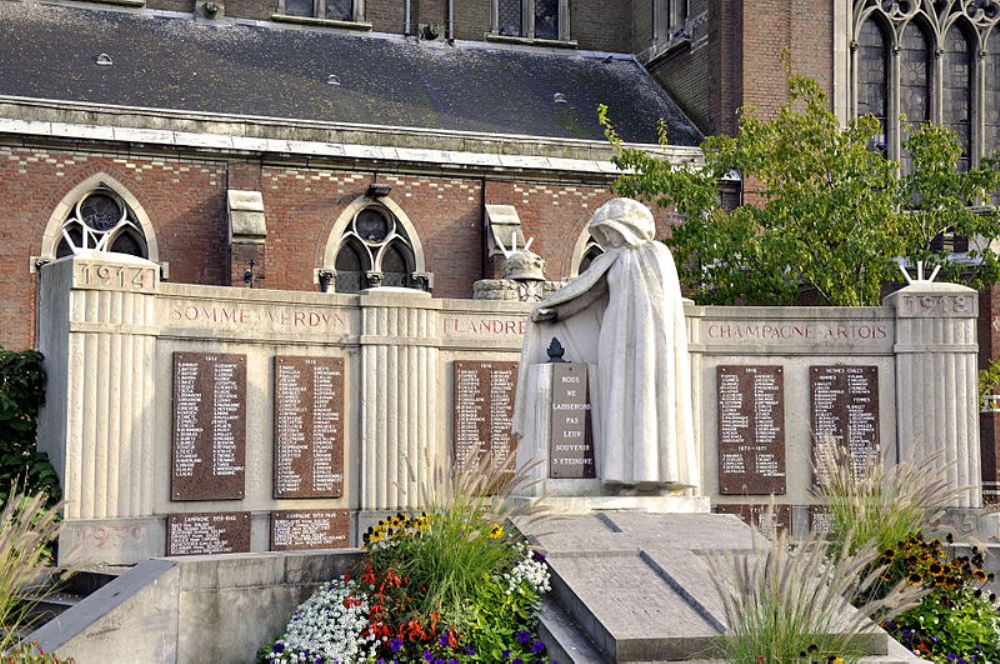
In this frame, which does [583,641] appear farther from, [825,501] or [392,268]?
[392,268]

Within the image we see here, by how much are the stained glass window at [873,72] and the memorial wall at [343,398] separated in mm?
16508

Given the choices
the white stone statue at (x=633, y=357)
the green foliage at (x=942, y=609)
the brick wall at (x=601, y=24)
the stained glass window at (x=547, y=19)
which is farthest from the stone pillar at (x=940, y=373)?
the brick wall at (x=601, y=24)

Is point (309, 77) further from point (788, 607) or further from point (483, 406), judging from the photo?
point (788, 607)

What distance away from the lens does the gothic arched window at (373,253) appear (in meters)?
27.0

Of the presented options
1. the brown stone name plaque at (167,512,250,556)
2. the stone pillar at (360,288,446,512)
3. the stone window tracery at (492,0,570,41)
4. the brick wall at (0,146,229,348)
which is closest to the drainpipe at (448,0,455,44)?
the stone window tracery at (492,0,570,41)

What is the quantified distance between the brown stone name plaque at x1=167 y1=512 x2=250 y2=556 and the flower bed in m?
4.59

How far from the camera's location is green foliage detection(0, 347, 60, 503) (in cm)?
1291

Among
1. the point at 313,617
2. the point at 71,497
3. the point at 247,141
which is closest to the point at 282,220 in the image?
the point at 247,141

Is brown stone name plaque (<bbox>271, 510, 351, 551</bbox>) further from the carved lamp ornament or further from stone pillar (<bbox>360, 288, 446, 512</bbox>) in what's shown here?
the carved lamp ornament

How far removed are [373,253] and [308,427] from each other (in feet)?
43.4

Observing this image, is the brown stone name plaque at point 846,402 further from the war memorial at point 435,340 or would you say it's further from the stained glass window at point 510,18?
the stained glass window at point 510,18

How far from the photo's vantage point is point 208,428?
Answer: 13578mm

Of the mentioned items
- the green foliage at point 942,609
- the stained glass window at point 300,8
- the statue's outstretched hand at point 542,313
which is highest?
the stained glass window at point 300,8

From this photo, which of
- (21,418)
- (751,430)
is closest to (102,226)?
(21,418)
